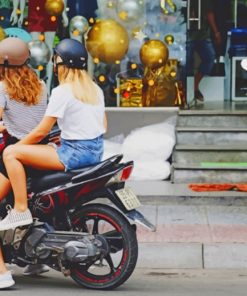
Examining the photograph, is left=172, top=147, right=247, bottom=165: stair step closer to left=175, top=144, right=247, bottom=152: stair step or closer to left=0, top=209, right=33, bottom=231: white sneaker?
left=175, top=144, right=247, bottom=152: stair step

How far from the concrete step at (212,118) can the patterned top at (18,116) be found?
4963 millimetres

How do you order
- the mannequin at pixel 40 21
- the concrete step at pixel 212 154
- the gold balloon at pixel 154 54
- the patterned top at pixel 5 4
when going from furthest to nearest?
the patterned top at pixel 5 4, the mannequin at pixel 40 21, the gold balloon at pixel 154 54, the concrete step at pixel 212 154

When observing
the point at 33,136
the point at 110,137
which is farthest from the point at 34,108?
the point at 110,137

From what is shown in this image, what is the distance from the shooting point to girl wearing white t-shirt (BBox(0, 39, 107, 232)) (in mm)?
6258

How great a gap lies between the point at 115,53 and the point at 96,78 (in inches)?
18.8

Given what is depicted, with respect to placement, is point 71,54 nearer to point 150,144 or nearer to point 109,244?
point 109,244

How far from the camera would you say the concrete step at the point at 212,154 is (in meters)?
10.8

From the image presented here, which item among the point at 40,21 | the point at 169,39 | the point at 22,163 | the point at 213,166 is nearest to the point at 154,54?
the point at 169,39

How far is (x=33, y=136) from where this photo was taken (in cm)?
628

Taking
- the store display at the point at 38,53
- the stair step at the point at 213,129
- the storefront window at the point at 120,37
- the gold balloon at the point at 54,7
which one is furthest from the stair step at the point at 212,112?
the gold balloon at the point at 54,7

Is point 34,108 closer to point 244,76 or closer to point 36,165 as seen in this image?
point 36,165

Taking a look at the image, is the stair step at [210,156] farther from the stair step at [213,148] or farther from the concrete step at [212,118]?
the concrete step at [212,118]

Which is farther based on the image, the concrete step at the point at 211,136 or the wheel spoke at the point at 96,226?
the concrete step at the point at 211,136

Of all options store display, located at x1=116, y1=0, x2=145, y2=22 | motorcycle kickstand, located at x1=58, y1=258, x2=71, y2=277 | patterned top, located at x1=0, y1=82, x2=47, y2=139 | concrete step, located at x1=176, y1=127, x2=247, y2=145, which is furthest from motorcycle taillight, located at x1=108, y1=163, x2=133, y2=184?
store display, located at x1=116, y1=0, x2=145, y2=22
